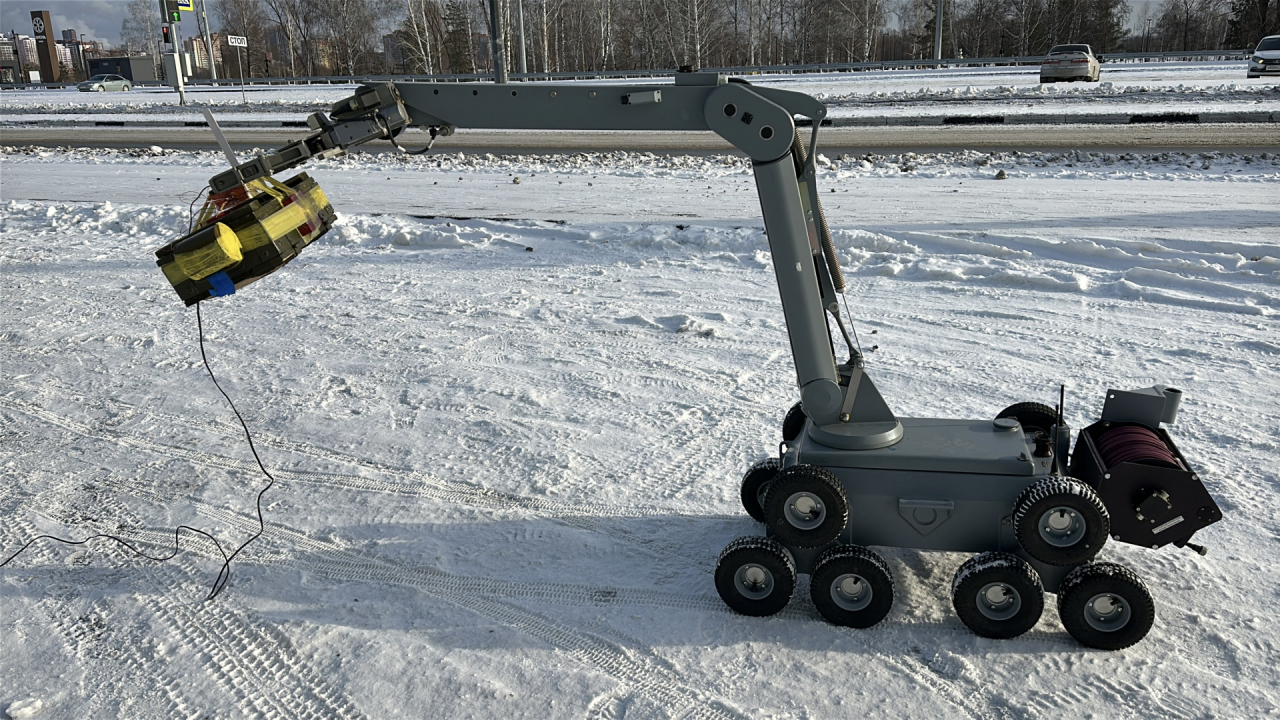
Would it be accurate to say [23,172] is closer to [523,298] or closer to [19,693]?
[523,298]

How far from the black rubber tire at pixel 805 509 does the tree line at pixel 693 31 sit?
1643 inches

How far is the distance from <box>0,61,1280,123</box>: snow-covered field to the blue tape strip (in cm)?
2073

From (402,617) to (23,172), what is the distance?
1845cm

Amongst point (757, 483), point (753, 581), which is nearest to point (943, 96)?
point (757, 483)

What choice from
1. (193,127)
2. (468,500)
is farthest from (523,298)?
(193,127)

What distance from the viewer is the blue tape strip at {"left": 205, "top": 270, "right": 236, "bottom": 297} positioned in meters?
3.51

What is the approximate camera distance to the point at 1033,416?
4.32m

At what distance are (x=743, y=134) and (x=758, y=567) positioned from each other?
1826 millimetres

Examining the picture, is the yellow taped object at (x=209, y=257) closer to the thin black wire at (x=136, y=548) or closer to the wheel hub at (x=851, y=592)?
the thin black wire at (x=136, y=548)

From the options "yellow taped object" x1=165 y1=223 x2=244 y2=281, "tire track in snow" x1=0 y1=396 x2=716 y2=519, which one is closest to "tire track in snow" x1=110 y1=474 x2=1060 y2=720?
"tire track in snow" x1=0 y1=396 x2=716 y2=519

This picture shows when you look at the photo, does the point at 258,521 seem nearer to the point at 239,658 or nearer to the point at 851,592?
the point at 239,658

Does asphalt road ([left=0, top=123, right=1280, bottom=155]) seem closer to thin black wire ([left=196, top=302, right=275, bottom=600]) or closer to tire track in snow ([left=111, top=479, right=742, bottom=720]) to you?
thin black wire ([left=196, top=302, right=275, bottom=600])

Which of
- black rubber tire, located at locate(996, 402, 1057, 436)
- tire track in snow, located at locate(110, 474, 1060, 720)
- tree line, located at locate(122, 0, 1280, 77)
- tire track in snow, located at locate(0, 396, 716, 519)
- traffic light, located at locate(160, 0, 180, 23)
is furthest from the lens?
tree line, located at locate(122, 0, 1280, 77)

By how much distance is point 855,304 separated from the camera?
8.02m
